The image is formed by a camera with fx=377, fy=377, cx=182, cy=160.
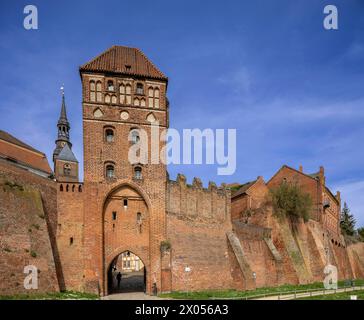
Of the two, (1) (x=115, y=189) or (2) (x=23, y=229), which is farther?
(1) (x=115, y=189)

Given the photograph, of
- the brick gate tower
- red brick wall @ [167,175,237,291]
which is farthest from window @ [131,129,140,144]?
red brick wall @ [167,175,237,291]

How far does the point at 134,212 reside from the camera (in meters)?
28.2

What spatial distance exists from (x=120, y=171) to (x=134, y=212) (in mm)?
3245

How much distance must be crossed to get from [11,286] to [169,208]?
1243cm

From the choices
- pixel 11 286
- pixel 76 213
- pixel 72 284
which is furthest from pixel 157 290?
pixel 11 286

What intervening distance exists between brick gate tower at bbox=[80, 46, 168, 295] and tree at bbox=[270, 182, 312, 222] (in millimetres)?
14249

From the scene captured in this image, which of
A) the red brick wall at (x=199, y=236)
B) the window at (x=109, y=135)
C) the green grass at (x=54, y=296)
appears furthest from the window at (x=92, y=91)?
the green grass at (x=54, y=296)

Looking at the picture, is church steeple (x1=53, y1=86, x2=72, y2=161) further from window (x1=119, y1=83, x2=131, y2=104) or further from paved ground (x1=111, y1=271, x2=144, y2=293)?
window (x1=119, y1=83, x2=131, y2=104)

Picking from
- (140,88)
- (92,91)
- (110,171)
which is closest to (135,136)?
(110,171)

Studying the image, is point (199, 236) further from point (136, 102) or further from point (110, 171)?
point (136, 102)

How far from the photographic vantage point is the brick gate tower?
26734 millimetres

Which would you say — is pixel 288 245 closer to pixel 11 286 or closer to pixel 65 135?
pixel 11 286
